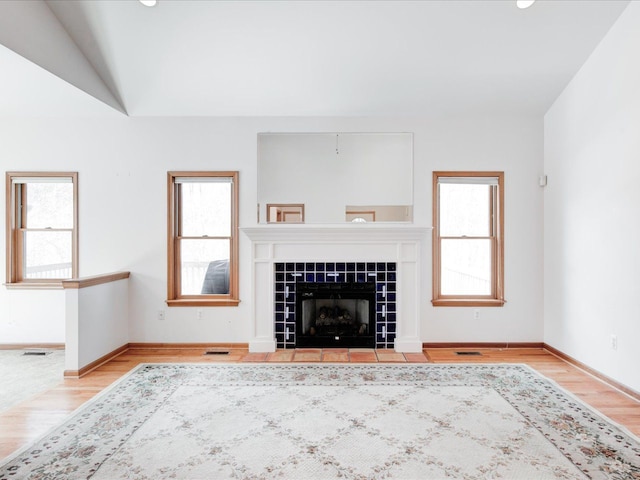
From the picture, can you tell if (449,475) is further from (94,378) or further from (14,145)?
(14,145)

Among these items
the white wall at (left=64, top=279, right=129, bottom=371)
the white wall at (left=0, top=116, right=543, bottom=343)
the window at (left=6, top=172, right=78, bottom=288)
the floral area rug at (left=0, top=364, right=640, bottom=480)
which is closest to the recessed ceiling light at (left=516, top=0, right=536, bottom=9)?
the white wall at (left=0, top=116, right=543, bottom=343)

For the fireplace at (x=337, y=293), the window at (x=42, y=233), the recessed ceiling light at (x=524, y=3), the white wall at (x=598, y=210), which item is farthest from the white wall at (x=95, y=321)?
the white wall at (x=598, y=210)

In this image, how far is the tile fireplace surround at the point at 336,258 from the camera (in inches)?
175

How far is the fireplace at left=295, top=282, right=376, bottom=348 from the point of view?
14.9ft

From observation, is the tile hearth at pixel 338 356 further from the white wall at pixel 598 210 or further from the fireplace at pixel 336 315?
the white wall at pixel 598 210

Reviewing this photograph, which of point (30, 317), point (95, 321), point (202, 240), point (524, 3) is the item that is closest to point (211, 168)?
point (202, 240)

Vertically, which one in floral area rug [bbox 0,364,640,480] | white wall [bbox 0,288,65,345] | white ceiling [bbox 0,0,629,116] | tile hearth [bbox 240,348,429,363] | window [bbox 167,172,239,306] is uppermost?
white ceiling [bbox 0,0,629,116]

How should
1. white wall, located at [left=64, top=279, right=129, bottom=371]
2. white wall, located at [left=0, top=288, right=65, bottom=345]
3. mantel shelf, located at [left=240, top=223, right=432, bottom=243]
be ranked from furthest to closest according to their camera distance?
1. white wall, located at [left=0, top=288, right=65, bottom=345]
2. mantel shelf, located at [left=240, top=223, right=432, bottom=243]
3. white wall, located at [left=64, top=279, right=129, bottom=371]

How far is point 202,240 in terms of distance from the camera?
4.73 metres

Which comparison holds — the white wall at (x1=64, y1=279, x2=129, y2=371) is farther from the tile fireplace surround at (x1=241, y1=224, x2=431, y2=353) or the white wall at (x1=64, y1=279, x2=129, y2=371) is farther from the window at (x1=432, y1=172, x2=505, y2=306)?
the window at (x1=432, y1=172, x2=505, y2=306)

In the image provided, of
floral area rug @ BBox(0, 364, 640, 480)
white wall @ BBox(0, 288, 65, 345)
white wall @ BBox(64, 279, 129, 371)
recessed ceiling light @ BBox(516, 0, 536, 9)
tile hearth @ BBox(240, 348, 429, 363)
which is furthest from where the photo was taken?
white wall @ BBox(0, 288, 65, 345)

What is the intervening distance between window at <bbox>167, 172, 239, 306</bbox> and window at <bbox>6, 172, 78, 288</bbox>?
1224 mm

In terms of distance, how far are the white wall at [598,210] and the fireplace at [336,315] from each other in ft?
6.65

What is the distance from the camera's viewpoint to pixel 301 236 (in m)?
4.45
